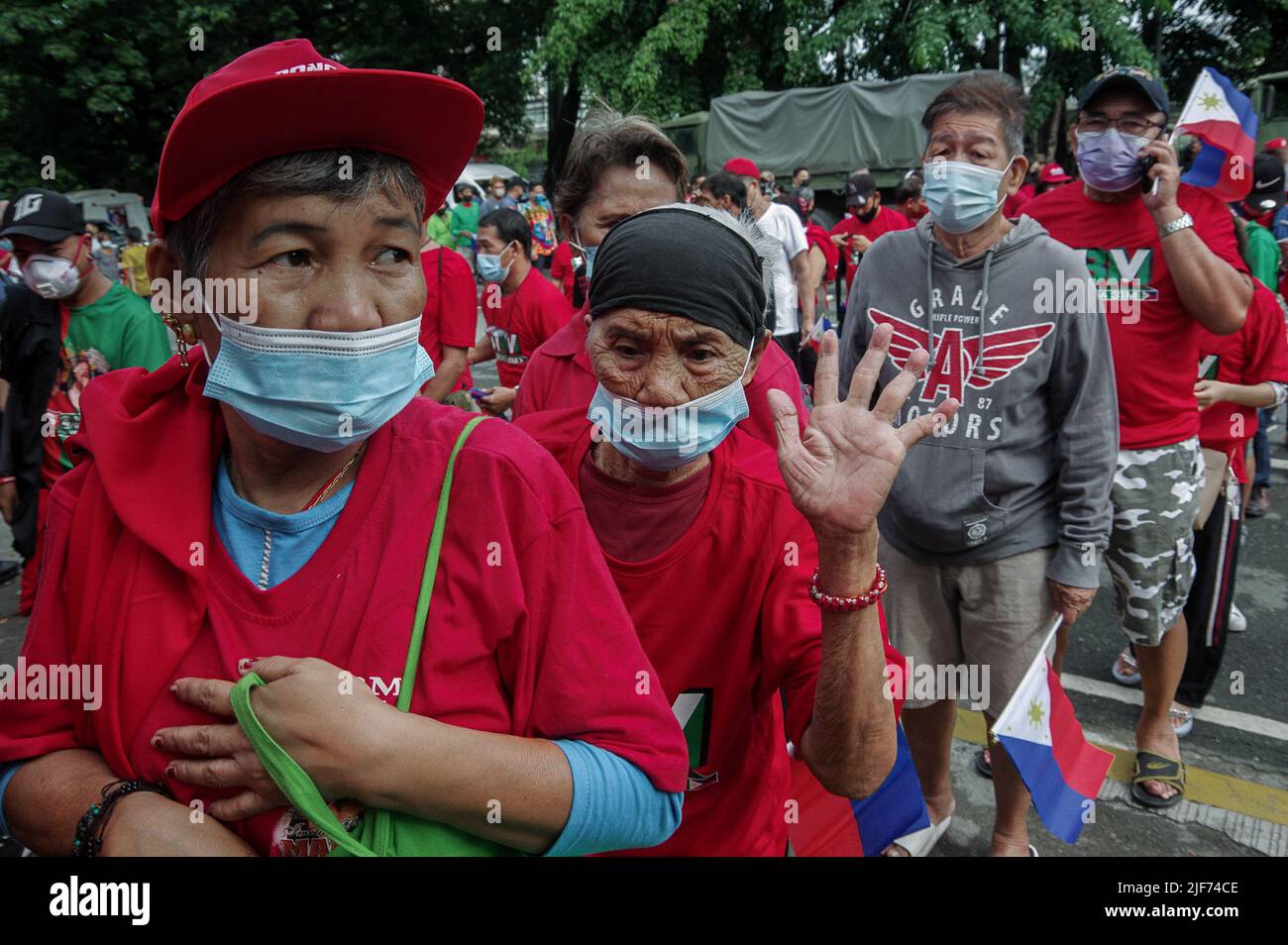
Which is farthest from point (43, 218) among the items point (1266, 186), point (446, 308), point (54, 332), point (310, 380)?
point (1266, 186)

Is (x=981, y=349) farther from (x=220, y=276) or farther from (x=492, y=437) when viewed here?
(x=220, y=276)

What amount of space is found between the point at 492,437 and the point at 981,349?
6.09 feet

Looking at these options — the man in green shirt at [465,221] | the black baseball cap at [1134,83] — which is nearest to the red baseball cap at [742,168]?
the black baseball cap at [1134,83]

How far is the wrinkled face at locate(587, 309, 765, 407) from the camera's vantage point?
174cm

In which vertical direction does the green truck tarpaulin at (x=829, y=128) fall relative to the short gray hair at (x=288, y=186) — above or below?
above

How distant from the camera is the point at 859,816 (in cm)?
197

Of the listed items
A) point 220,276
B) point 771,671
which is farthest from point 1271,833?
point 220,276

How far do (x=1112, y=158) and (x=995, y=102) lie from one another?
615mm

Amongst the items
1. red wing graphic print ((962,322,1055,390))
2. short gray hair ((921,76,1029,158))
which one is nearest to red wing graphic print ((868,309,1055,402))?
red wing graphic print ((962,322,1055,390))

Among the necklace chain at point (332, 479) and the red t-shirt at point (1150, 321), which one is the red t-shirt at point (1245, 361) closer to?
the red t-shirt at point (1150, 321)

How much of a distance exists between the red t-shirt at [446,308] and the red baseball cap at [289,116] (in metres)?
3.55

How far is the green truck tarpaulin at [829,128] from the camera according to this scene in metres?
15.6

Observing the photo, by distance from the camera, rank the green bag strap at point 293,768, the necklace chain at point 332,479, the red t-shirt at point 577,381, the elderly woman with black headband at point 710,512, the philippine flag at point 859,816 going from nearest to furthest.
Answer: the green bag strap at point 293,768
the necklace chain at point 332,479
the elderly woman with black headband at point 710,512
the philippine flag at point 859,816
the red t-shirt at point 577,381

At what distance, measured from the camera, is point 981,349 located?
269 cm
